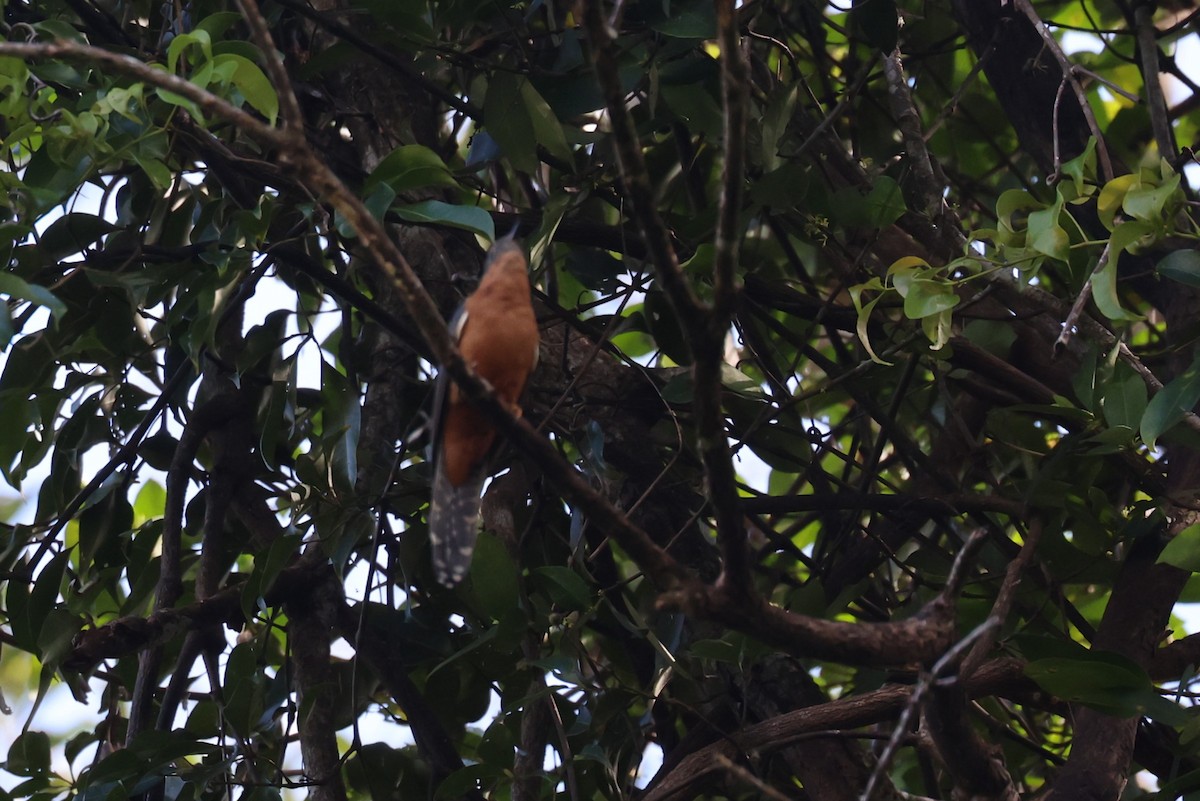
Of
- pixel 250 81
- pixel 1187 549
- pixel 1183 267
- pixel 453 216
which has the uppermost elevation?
pixel 250 81

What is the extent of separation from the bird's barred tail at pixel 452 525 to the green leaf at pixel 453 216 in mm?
696

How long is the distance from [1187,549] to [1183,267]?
0.56m

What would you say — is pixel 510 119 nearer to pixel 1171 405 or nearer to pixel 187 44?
pixel 187 44

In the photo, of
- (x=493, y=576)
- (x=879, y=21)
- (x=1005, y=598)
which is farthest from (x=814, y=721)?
(x=879, y=21)

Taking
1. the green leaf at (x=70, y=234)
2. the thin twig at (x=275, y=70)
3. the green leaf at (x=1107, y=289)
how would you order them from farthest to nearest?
1. the green leaf at (x=70, y=234)
2. the green leaf at (x=1107, y=289)
3. the thin twig at (x=275, y=70)

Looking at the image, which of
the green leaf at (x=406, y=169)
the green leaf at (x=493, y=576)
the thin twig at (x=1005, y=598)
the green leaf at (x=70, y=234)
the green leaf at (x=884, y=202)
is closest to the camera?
the thin twig at (x=1005, y=598)

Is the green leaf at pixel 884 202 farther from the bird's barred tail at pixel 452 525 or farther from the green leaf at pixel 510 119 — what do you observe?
the bird's barred tail at pixel 452 525

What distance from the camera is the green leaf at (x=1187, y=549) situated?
2.22 meters

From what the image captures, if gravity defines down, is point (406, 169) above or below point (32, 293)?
above

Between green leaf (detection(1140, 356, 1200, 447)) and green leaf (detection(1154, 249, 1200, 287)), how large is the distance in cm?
16

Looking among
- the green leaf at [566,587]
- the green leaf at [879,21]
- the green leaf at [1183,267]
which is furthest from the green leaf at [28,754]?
the green leaf at [1183,267]

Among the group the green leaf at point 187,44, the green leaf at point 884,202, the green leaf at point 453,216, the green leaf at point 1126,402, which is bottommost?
the green leaf at point 1126,402

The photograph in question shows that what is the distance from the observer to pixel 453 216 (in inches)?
90.2

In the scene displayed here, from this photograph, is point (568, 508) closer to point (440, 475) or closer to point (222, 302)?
point (440, 475)
